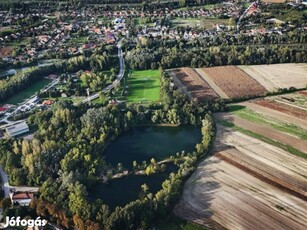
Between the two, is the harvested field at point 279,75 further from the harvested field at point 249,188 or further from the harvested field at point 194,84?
the harvested field at point 249,188

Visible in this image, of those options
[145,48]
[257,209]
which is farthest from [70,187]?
[145,48]

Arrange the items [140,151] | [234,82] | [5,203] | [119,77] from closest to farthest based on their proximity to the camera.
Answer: [5,203], [140,151], [234,82], [119,77]

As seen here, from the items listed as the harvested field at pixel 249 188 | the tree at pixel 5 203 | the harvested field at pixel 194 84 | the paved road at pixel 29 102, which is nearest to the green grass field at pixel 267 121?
the harvested field at pixel 249 188

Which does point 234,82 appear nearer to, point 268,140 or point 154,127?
point 268,140

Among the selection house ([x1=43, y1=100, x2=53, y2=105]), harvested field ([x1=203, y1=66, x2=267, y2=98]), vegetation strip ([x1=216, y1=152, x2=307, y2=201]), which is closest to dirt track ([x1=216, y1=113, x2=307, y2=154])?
harvested field ([x1=203, y1=66, x2=267, y2=98])

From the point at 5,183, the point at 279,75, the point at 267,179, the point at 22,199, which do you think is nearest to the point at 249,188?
the point at 267,179

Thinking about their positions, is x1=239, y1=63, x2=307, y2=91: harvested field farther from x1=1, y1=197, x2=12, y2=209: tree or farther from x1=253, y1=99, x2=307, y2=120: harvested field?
x1=1, y1=197, x2=12, y2=209: tree
